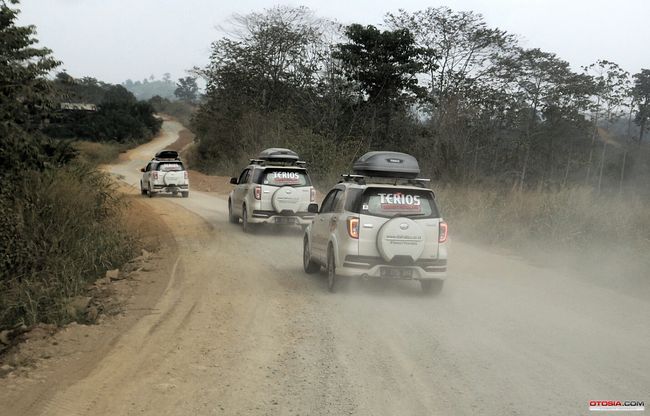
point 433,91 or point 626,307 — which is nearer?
point 626,307

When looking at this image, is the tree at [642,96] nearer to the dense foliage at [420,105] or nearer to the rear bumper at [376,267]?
the dense foliage at [420,105]

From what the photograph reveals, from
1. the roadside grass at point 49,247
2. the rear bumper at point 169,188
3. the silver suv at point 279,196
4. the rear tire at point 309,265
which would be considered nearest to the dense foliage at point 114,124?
the rear bumper at point 169,188

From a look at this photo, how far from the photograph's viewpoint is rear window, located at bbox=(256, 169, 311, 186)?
16.5 meters

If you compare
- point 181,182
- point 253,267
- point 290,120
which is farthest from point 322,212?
point 290,120

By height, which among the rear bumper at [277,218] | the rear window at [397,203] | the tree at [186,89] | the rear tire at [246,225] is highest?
the tree at [186,89]

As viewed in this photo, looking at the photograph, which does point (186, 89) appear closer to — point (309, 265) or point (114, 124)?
point (114, 124)

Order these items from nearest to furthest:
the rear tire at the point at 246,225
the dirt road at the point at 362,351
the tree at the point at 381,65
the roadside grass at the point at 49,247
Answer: the dirt road at the point at 362,351 → the roadside grass at the point at 49,247 → the rear tire at the point at 246,225 → the tree at the point at 381,65

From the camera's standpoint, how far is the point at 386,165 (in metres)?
11.2

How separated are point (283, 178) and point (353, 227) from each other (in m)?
7.55

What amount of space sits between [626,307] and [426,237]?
10.2 feet

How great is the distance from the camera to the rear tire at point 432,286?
9.53m

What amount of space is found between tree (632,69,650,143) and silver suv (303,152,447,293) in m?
41.5

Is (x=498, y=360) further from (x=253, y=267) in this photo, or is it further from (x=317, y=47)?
(x=317, y=47)

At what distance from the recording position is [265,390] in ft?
17.5
